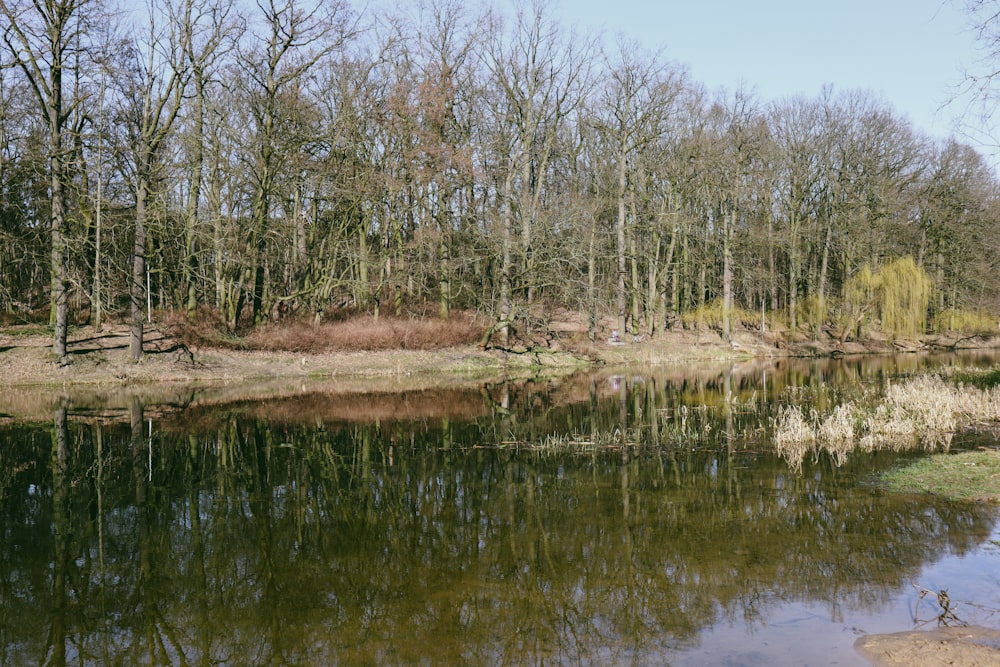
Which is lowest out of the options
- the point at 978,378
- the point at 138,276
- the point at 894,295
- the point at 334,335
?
the point at 978,378

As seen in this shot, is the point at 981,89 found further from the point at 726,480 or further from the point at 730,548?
the point at 730,548

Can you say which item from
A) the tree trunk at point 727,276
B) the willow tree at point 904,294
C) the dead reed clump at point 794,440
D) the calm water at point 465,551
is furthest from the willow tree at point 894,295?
the calm water at point 465,551

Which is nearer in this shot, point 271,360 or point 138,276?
point 138,276

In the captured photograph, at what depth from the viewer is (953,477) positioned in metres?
9.73

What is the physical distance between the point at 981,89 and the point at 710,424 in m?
7.58

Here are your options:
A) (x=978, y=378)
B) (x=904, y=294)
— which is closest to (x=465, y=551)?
(x=978, y=378)

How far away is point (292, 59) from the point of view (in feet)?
96.1

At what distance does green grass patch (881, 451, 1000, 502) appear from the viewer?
9109 millimetres

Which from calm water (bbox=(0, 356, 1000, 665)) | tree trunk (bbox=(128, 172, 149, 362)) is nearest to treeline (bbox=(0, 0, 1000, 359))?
tree trunk (bbox=(128, 172, 149, 362))

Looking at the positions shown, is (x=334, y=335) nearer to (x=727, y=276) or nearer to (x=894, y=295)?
(x=727, y=276)

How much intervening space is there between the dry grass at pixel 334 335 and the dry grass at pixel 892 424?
682 inches

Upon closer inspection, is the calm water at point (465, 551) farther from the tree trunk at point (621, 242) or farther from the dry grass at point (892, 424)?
the tree trunk at point (621, 242)

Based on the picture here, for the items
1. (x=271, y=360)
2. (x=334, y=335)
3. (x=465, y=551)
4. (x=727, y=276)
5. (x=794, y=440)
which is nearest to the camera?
(x=465, y=551)

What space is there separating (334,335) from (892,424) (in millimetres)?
20687
